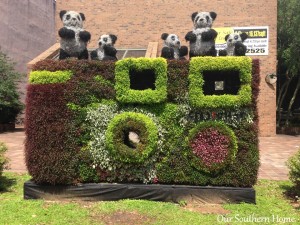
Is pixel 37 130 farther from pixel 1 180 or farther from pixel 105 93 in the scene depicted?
pixel 1 180

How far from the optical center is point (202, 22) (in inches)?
302

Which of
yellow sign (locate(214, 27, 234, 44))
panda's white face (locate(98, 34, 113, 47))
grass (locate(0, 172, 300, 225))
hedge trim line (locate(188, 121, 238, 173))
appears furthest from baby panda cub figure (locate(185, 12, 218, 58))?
yellow sign (locate(214, 27, 234, 44))

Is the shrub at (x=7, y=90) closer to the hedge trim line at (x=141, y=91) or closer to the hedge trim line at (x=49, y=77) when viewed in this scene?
the hedge trim line at (x=49, y=77)

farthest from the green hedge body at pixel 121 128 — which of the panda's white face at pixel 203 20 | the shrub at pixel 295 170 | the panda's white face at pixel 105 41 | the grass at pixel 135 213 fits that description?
the panda's white face at pixel 203 20

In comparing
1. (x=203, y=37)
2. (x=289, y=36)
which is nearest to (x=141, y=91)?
(x=203, y=37)

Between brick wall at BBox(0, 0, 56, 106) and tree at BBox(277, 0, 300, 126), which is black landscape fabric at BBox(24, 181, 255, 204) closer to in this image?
tree at BBox(277, 0, 300, 126)

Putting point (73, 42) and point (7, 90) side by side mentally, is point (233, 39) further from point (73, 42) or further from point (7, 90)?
point (7, 90)

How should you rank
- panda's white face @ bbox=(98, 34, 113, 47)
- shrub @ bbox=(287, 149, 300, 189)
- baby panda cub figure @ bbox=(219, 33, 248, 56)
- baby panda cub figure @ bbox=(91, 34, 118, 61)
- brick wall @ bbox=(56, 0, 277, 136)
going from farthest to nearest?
brick wall @ bbox=(56, 0, 277, 136)
panda's white face @ bbox=(98, 34, 113, 47)
baby panda cub figure @ bbox=(91, 34, 118, 61)
baby panda cub figure @ bbox=(219, 33, 248, 56)
shrub @ bbox=(287, 149, 300, 189)

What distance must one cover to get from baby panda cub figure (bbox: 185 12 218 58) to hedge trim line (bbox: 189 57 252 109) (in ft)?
4.58

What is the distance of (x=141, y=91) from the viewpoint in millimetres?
5703

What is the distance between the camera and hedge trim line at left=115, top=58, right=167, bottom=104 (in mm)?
5633

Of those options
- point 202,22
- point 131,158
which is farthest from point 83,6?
point 131,158

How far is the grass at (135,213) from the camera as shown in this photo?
4.75 metres

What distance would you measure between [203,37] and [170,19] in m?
8.70
